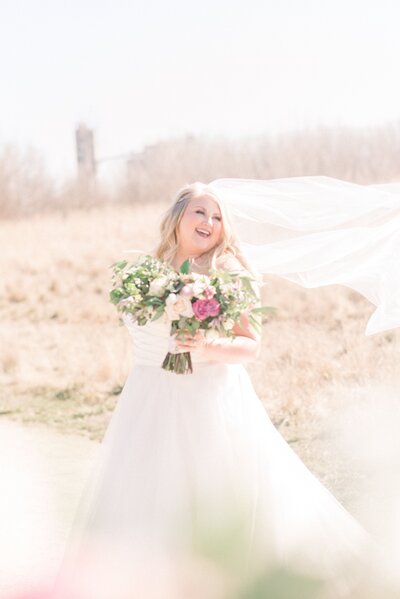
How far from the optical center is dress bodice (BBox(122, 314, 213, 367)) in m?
3.87

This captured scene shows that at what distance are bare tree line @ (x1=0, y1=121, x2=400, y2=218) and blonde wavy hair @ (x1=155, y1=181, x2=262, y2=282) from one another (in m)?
18.1

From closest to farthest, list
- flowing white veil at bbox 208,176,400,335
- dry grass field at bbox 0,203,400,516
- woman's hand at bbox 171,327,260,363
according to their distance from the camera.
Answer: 1. woman's hand at bbox 171,327,260,363
2. flowing white veil at bbox 208,176,400,335
3. dry grass field at bbox 0,203,400,516

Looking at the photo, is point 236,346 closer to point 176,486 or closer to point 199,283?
point 199,283

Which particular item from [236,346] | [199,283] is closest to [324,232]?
[236,346]

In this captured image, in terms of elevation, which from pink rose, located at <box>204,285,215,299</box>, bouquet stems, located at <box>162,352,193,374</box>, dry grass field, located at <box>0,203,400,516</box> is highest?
pink rose, located at <box>204,285,215,299</box>

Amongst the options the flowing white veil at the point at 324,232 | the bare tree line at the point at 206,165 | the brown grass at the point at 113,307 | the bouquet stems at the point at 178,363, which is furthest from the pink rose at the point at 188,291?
the bare tree line at the point at 206,165

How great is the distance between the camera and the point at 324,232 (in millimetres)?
4938

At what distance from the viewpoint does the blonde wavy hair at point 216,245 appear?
4.00 m

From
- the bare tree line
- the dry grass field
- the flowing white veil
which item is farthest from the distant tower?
the flowing white veil

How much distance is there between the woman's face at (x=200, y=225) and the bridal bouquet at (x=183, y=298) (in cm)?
23

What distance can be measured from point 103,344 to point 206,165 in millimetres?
11811

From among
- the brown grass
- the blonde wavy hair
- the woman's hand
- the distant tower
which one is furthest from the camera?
the distant tower

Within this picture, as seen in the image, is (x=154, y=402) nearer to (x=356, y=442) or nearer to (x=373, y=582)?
(x=373, y=582)

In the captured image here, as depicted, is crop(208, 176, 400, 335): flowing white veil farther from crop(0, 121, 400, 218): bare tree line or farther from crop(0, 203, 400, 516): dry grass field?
crop(0, 121, 400, 218): bare tree line
